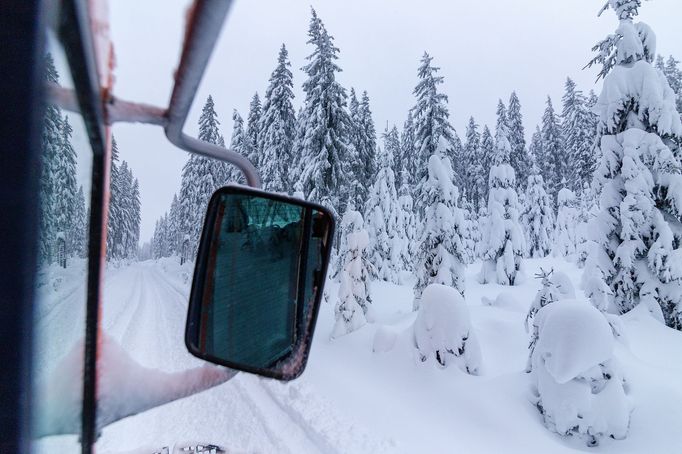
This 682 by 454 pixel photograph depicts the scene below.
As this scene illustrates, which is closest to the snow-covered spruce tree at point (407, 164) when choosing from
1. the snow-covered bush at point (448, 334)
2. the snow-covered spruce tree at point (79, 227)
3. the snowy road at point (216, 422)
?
the snow-covered bush at point (448, 334)

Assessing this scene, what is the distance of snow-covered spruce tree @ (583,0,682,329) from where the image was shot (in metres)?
14.1

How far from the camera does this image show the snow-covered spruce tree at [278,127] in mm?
21844

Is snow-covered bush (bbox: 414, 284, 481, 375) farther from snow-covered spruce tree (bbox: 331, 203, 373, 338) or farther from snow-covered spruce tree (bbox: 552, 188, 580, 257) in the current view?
snow-covered spruce tree (bbox: 552, 188, 580, 257)

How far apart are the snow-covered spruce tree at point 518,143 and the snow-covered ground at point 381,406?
31.9m

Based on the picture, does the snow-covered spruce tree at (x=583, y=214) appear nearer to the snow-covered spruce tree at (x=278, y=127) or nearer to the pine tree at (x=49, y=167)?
the snow-covered spruce tree at (x=278, y=127)

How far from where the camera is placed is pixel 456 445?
6285 mm

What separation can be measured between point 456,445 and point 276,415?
275 cm

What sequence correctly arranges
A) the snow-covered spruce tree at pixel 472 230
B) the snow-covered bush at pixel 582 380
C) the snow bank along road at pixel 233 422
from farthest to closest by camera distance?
1. the snow-covered spruce tree at pixel 472 230
2. the snow-covered bush at pixel 582 380
3. the snow bank along road at pixel 233 422

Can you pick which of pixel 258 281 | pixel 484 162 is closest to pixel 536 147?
pixel 484 162

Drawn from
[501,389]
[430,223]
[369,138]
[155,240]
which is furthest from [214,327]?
[155,240]

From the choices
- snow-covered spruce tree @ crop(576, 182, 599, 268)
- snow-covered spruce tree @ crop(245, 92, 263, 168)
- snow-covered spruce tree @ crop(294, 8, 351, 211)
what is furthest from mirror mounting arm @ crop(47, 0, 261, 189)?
snow-covered spruce tree @ crop(576, 182, 599, 268)

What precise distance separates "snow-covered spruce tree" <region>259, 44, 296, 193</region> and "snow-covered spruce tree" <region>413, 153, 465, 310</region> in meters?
7.55

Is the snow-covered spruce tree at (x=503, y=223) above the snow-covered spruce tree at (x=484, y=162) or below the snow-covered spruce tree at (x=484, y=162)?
below

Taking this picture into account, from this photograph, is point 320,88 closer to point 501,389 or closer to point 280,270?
point 501,389
